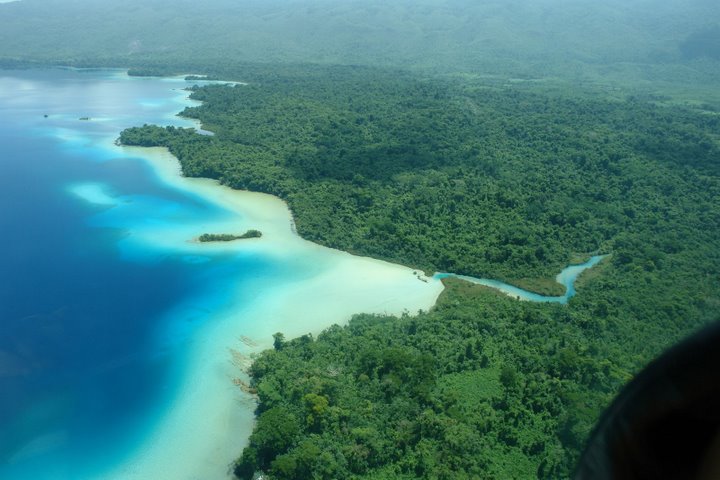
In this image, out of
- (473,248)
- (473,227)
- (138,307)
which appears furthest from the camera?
(473,227)

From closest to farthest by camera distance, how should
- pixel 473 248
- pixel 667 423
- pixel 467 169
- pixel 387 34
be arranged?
1. pixel 667 423
2. pixel 473 248
3. pixel 467 169
4. pixel 387 34

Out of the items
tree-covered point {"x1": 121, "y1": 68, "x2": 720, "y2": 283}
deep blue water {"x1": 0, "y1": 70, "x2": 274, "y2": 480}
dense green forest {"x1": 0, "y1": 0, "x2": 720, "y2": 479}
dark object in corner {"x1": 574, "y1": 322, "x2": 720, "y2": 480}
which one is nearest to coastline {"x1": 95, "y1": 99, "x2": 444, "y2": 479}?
deep blue water {"x1": 0, "y1": 70, "x2": 274, "y2": 480}

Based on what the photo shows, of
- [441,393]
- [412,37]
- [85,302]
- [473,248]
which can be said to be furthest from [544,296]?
[412,37]

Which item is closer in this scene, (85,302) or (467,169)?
(85,302)

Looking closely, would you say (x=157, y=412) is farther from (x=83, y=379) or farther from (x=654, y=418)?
(x=654, y=418)

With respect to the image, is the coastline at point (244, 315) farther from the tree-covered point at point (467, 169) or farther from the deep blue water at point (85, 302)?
the tree-covered point at point (467, 169)

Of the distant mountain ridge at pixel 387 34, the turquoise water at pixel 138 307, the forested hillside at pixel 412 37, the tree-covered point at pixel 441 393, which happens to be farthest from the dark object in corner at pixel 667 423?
the distant mountain ridge at pixel 387 34

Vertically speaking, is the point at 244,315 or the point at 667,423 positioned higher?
the point at 667,423

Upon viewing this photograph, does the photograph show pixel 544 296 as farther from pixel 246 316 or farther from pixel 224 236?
pixel 224 236
